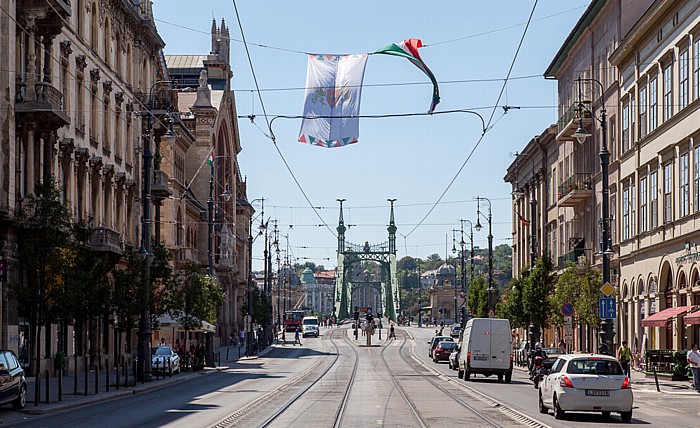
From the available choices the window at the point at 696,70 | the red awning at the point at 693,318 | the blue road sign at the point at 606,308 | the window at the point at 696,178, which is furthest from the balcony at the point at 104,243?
the window at the point at 696,70

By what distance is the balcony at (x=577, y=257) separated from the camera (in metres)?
63.5

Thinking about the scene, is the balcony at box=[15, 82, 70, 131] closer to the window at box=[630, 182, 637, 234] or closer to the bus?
the window at box=[630, 182, 637, 234]

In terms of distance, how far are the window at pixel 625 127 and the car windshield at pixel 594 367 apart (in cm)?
3221

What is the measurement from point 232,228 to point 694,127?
256 feet

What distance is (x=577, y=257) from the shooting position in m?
67.8

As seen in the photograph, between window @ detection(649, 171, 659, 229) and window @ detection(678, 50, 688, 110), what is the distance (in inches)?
204

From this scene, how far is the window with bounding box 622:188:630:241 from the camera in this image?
57.9 meters

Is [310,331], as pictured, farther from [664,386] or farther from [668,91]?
[664,386]

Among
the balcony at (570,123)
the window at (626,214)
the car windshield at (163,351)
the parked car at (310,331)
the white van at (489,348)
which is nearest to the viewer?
the white van at (489,348)

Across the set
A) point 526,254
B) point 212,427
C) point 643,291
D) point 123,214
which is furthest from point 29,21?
point 526,254

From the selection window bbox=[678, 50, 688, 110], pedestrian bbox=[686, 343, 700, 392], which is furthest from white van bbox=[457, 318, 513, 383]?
window bbox=[678, 50, 688, 110]

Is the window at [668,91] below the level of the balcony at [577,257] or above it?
above

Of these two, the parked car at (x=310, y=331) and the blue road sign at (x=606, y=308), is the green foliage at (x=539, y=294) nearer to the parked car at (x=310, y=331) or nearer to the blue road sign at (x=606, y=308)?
the blue road sign at (x=606, y=308)

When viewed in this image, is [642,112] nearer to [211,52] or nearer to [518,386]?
[518,386]
